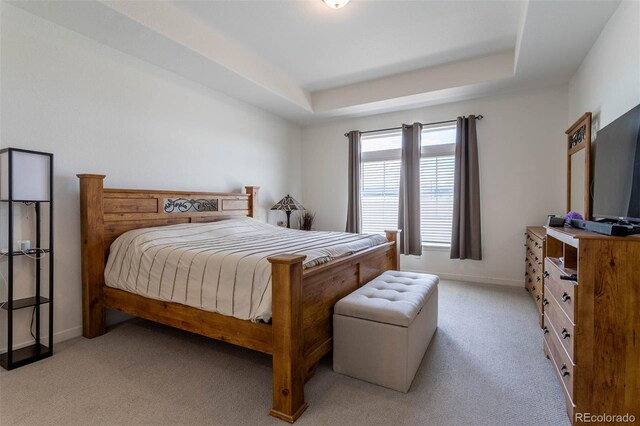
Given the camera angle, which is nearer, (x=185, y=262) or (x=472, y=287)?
(x=185, y=262)

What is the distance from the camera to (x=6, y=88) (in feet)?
7.34

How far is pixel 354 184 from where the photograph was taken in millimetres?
5023

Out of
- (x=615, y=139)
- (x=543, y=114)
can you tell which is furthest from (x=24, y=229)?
(x=543, y=114)

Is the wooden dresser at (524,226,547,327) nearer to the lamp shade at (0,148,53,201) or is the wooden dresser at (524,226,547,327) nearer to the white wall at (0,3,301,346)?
the white wall at (0,3,301,346)

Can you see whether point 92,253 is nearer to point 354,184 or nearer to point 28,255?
point 28,255

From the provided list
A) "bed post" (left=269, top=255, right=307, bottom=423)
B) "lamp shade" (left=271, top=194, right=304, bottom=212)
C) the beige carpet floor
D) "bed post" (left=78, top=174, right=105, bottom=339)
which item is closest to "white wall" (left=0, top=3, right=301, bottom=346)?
"bed post" (left=78, top=174, right=105, bottom=339)

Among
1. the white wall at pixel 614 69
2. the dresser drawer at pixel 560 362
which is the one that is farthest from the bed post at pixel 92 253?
the white wall at pixel 614 69

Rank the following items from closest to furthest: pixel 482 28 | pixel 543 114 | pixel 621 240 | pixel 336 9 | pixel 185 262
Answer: pixel 621 240, pixel 185 262, pixel 336 9, pixel 482 28, pixel 543 114

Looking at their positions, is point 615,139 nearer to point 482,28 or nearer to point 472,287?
point 482,28

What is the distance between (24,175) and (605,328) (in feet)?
11.4

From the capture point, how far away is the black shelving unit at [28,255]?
6.72 feet

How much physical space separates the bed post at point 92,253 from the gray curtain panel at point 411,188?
144 inches

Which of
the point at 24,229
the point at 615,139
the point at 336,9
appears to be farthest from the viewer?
the point at 336,9

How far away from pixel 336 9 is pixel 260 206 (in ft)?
9.35
